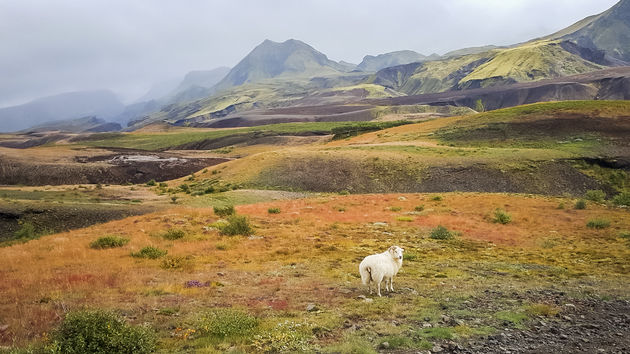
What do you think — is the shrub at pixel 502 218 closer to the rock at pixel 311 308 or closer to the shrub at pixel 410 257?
the shrub at pixel 410 257

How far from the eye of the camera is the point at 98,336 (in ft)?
26.7

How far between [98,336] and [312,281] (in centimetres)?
846

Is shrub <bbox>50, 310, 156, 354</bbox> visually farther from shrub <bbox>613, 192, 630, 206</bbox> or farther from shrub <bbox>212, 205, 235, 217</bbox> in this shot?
shrub <bbox>613, 192, 630, 206</bbox>

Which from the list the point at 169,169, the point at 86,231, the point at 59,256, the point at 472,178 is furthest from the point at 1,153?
the point at 472,178

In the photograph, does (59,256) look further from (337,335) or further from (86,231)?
(337,335)

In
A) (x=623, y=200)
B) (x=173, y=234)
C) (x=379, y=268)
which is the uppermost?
(x=379, y=268)

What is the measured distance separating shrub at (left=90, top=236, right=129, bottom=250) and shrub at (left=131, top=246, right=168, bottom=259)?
2.85 meters

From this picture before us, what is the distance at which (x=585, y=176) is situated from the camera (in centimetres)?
5434

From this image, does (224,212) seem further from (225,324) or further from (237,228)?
(225,324)

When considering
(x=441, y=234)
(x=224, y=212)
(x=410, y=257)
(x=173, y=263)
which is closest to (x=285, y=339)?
(x=173, y=263)

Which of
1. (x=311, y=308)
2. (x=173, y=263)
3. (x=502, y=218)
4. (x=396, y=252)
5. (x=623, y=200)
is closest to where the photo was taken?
(x=311, y=308)

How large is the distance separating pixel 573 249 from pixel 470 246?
224 inches

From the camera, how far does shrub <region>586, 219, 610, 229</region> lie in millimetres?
26312

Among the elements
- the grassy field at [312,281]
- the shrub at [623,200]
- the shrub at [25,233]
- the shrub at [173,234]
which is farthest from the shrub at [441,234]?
the shrub at [25,233]
